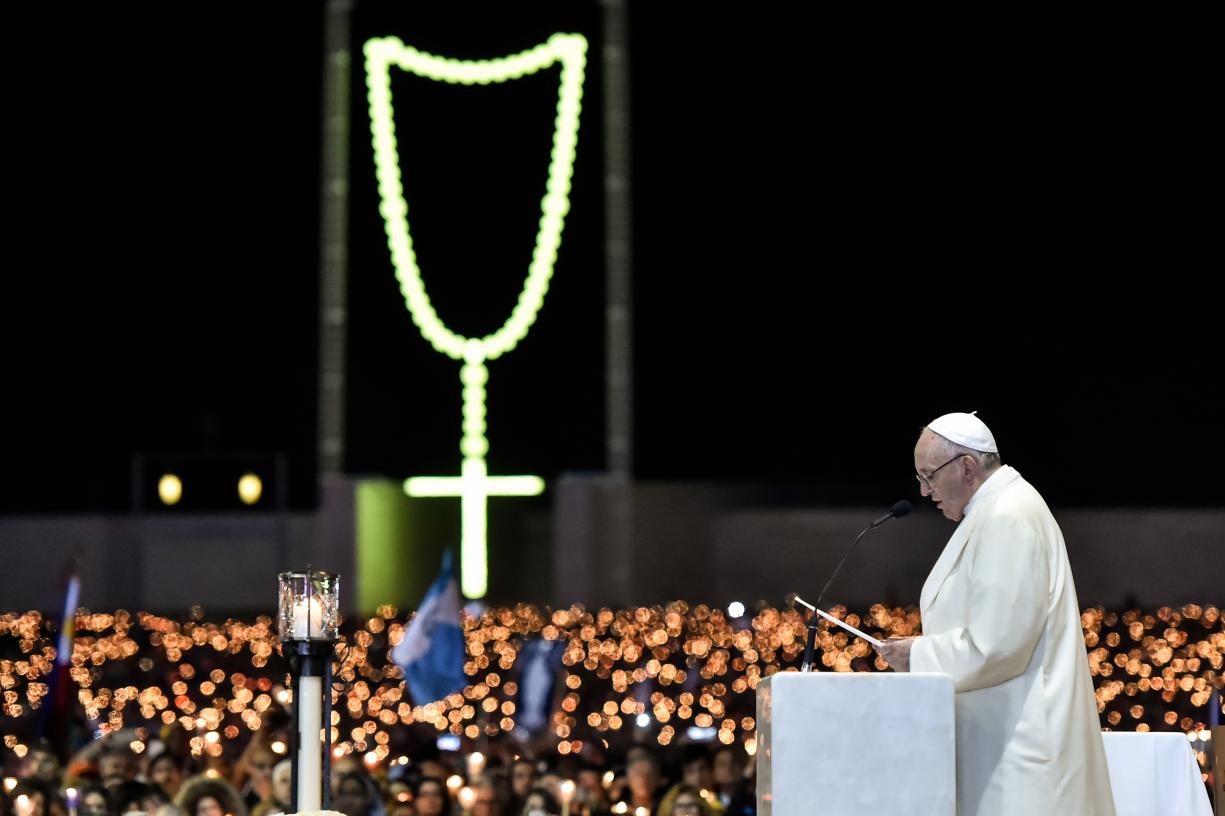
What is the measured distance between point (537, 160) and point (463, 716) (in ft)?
13.8

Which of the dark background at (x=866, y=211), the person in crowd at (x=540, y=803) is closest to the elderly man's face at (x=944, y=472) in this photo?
the person in crowd at (x=540, y=803)

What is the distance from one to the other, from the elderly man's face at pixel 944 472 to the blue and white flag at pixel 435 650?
6.34 meters

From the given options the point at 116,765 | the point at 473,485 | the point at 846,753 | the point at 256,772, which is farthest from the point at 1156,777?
the point at 473,485

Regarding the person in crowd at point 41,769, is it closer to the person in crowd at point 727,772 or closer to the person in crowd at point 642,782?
the person in crowd at point 642,782

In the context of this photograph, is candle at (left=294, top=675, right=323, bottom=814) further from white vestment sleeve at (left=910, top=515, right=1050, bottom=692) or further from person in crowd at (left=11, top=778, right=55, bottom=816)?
person in crowd at (left=11, top=778, right=55, bottom=816)

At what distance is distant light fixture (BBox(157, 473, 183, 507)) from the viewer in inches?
685

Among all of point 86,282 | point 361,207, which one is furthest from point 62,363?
point 361,207

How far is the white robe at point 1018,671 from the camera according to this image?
5031 mm

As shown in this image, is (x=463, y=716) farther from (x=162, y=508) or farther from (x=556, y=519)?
(x=162, y=508)

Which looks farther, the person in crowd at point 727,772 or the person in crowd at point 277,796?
the person in crowd at point 727,772

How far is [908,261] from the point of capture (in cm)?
1806

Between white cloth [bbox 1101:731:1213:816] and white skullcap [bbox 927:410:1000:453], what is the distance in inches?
44.6

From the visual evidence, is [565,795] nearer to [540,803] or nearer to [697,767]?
[540,803]

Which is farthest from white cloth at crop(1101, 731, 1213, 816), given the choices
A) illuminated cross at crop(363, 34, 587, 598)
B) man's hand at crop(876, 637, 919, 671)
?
illuminated cross at crop(363, 34, 587, 598)
